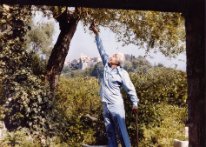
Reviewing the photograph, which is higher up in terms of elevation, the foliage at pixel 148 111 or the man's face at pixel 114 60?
the man's face at pixel 114 60

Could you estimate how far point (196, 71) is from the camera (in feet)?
14.7

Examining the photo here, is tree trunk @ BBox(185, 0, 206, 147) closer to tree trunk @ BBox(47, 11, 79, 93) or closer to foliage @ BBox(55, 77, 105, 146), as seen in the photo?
foliage @ BBox(55, 77, 105, 146)

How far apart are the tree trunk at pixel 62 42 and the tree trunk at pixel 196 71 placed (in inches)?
314

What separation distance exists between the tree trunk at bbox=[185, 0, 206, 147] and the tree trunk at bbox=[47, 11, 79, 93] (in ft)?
26.2

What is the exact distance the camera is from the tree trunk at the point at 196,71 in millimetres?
4375

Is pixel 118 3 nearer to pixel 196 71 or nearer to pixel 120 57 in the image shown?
pixel 196 71

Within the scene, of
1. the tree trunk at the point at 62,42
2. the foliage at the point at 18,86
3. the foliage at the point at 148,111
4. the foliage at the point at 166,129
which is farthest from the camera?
the tree trunk at the point at 62,42

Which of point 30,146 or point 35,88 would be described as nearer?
point 30,146

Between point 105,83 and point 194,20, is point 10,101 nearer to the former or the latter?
point 105,83

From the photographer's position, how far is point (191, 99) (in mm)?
4535

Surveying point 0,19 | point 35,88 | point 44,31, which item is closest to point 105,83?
point 35,88

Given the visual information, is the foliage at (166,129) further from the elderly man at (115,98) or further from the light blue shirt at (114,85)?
the light blue shirt at (114,85)

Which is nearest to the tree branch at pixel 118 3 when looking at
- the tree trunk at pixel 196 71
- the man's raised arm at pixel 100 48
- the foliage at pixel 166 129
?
the tree trunk at pixel 196 71

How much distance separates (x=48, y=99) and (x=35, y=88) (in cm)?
43
